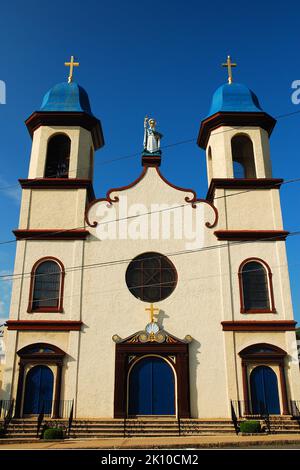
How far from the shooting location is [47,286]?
2014 cm

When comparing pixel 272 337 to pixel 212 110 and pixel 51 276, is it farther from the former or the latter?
pixel 212 110

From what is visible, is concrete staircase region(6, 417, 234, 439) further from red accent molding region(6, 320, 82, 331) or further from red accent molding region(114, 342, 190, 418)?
red accent molding region(6, 320, 82, 331)

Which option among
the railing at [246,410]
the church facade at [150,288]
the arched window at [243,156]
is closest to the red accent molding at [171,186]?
the church facade at [150,288]

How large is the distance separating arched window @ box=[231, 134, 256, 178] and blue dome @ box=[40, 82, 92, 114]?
26.9 ft

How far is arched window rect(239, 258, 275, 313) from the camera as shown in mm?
19859

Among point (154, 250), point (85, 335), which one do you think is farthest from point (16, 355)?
point (154, 250)

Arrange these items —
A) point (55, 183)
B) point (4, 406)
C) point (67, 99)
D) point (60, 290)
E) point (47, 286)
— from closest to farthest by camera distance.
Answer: point (4, 406), point (60, 290), point (47, 286), point (55, 183), point (67, 99)

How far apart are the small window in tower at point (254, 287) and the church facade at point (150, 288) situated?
45 millimetres

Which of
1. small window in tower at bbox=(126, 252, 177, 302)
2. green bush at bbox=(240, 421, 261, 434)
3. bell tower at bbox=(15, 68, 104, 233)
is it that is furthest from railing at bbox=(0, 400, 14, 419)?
green bush at bbox=(240, 421, 261, 434)

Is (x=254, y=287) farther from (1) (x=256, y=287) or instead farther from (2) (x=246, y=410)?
(2) (x=246, y=410)

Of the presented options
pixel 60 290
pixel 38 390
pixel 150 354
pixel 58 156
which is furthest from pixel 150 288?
pixel 58 156

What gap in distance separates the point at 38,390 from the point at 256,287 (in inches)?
402

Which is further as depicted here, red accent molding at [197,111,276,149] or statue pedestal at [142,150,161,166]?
red accent molding at [197,111,276,149]

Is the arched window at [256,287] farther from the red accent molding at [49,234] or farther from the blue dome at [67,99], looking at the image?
the blue dome at [67,99]
